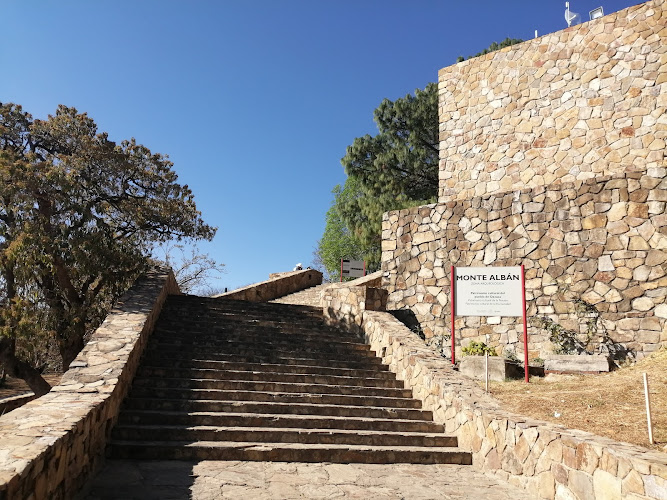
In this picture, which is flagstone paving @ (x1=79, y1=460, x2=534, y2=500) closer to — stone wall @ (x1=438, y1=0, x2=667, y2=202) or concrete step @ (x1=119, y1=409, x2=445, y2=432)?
concrete step @ (x1=119, y1=409, x2=445, y2=432)

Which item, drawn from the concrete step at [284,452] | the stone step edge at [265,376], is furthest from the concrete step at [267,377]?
the concrete step at [284,452]

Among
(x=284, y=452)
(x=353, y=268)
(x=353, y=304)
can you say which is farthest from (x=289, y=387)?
(x=353, y=268)

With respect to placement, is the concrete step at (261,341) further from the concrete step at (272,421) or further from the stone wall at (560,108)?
the stone wall at (560,108)

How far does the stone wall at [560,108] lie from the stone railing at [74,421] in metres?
9.57

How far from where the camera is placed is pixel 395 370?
7.92 m

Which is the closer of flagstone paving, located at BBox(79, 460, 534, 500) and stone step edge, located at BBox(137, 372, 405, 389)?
flagstone paving, located at BBox(79, 460, 534, 500)

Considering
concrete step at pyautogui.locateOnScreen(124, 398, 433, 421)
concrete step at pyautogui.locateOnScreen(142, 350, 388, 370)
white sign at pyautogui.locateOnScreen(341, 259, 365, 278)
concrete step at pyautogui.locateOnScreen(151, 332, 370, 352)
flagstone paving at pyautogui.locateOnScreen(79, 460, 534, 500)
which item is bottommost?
flagstone paving at pyautogui.locateOnScreen(79, 460, 534, 500)

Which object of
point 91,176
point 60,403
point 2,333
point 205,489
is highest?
point 91,176

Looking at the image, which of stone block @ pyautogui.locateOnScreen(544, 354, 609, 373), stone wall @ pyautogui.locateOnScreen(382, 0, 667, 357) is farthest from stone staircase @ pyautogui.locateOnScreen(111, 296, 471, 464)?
stone wall @ pyautogui.locateOnScreen(382, 0, 667, 357)

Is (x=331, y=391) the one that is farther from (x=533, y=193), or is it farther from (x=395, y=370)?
(x=533, y=193)

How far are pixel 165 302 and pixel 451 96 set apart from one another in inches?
379

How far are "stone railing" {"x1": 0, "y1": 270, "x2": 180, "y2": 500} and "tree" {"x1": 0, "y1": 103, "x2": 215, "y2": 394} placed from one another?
89.6 inches

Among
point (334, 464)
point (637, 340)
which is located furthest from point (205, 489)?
point (637, 340)

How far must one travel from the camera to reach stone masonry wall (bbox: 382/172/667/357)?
A: 344 inches
